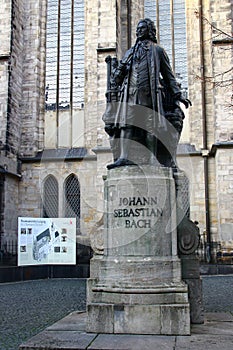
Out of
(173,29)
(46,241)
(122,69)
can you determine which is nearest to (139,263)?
(122,69)

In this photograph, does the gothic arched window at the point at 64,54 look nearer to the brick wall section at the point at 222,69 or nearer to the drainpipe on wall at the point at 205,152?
the drainpipe on wall at the point at 205,152

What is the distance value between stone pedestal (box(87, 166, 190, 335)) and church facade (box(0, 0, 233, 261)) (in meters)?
12.0

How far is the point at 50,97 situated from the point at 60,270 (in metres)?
8.62

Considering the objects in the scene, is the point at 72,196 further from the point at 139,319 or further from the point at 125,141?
the point at 139,319

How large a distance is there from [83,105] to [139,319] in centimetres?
1611

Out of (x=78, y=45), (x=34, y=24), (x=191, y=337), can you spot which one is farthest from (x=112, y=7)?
(x=191, y=337)

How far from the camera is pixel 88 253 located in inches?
695

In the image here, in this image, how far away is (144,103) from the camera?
18.4ft

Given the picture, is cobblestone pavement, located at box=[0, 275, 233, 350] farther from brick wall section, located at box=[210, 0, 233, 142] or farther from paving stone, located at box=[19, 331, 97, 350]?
brick wall section, located at box=[210, 0, 233, 142]

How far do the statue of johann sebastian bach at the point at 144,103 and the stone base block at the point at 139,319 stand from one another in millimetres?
1739

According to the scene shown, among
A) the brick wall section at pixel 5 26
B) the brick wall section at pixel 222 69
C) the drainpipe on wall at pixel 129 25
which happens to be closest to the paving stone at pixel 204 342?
the brick wall section at pixel 222 69

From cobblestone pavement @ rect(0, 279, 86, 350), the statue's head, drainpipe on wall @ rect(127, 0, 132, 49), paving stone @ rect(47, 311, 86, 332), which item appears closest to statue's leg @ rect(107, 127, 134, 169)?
the statue's head

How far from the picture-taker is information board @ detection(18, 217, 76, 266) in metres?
13.0

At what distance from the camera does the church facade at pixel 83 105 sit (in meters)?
17.7
